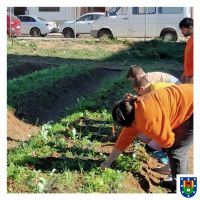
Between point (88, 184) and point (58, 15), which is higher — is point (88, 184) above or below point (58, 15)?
below

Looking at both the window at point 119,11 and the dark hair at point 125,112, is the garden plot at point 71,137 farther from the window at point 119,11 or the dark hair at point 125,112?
the window at point 119,11

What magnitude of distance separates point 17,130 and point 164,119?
3.23 meters

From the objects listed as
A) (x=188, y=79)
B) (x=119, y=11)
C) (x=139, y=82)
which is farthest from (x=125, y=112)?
(x=119, y=11)

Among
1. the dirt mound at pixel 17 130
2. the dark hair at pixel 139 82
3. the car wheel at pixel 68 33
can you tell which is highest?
the car wheel at pixel 68 33

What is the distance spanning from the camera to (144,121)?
4082 mm

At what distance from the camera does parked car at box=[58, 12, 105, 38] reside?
23.5 m

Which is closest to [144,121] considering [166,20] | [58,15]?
[166,20]

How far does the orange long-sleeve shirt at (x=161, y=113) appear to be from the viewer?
4082mm

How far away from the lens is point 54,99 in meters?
8.96

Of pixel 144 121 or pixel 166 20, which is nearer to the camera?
pixel 144 121

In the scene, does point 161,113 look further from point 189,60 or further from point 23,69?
point 23,69

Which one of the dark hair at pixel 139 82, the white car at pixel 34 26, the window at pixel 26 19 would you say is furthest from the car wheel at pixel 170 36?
the dark hair at pixel 139 82
